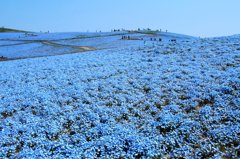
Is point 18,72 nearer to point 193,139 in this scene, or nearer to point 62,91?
point 62,91

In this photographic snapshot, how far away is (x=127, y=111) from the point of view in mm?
14039

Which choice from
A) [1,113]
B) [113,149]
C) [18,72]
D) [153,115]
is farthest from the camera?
[18,72]

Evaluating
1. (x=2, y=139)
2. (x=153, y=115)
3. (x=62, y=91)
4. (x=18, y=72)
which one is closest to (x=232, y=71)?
(x=153, y=115)

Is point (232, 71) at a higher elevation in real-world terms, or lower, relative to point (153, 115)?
higher

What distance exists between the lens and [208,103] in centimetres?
1427

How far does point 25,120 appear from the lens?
13820mm

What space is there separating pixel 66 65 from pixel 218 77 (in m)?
14.0

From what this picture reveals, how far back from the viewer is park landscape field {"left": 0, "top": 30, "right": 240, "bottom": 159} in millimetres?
10805

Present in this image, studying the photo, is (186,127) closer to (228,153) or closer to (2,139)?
(228,153)

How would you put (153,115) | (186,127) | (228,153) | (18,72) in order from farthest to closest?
(18,72) < (153,115) < (186,127) < (228,153)

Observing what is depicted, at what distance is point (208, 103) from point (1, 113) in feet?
36.4

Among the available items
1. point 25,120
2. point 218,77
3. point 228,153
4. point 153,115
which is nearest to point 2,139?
point 25,120

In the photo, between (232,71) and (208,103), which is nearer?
(208,103)

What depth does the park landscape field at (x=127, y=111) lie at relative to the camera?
1080 centimetres
